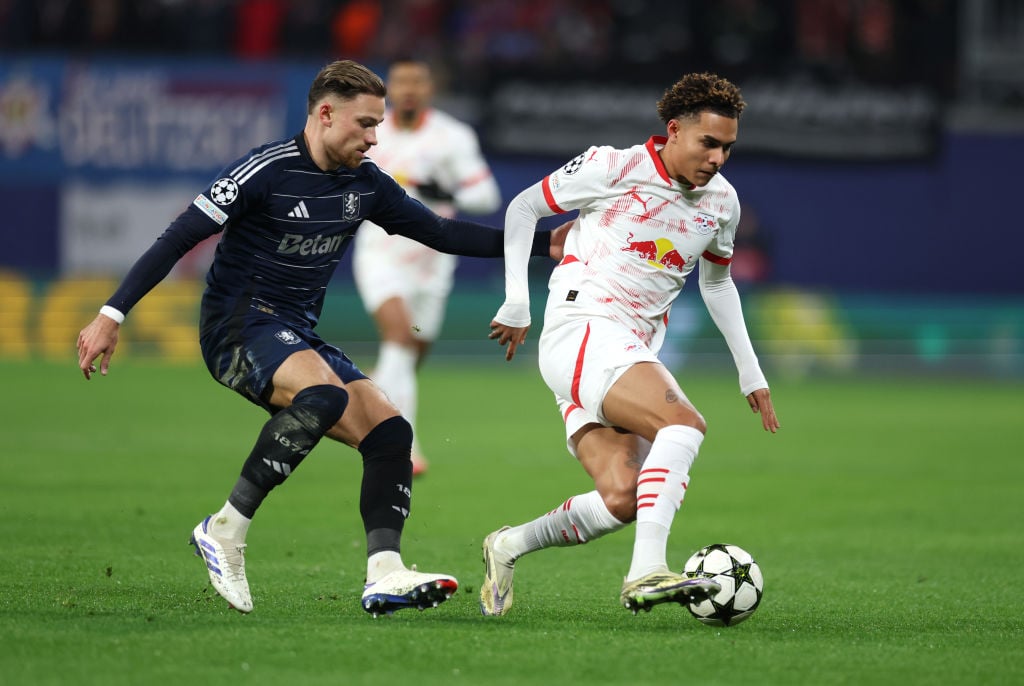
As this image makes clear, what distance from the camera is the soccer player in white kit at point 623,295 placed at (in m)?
5.49

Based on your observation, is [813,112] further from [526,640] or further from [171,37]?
[526,640]

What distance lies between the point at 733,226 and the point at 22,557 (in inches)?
135

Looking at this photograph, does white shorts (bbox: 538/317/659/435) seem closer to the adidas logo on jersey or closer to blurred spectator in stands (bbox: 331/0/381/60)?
the adidas logo on jersey

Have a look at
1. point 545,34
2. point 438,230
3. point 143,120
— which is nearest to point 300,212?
point 438,230

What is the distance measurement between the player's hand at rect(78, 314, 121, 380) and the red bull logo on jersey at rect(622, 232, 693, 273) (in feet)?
6.51

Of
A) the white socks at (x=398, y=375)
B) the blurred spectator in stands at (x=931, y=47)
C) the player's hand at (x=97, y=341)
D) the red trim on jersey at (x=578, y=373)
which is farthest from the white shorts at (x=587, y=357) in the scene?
the blurred spectator in stands at (x=931, y=47)

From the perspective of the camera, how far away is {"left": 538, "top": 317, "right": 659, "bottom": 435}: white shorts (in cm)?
552

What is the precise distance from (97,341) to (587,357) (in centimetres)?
179

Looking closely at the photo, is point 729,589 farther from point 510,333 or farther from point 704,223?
point 704,223

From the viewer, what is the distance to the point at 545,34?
20656mm

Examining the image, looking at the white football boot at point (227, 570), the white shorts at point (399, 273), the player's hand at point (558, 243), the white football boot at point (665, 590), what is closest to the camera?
the white football boot at point (665, 590)

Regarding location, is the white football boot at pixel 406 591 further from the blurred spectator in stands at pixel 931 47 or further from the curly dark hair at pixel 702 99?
the blurred spectator in stands at pixel 931 47

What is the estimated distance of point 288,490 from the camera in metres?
9.46

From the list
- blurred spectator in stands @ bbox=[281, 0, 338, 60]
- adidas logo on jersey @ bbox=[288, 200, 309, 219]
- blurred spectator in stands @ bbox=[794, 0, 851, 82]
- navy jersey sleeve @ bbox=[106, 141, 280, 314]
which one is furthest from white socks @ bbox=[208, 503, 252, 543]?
blurred spectator in stands @ bbox=[794, 0, 851, 82]
